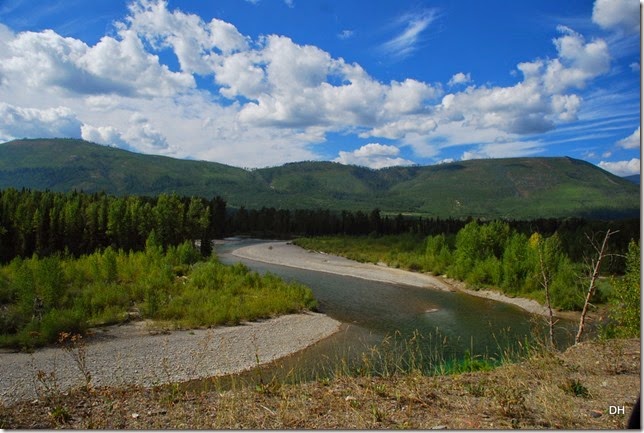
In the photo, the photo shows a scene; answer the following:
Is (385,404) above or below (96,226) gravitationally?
below

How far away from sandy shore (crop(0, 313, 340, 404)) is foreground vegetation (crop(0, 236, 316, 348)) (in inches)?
43.4

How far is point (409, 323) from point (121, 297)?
16.0 m

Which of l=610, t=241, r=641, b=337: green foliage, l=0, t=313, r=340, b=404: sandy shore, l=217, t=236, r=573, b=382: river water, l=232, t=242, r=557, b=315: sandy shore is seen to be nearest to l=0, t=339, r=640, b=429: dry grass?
l=0, t=313, r=340, b=404: sandy shore

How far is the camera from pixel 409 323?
977 inches

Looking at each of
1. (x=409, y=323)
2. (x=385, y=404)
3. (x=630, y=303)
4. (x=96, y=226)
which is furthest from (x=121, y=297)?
(x=96, y=226)

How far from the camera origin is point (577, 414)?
6.50 metres

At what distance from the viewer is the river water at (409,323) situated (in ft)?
57.5

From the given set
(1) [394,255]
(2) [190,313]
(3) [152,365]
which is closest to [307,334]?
(2) [190,313]

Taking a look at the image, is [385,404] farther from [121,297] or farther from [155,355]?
[121,297]

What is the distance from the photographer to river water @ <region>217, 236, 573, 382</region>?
57.5 feet

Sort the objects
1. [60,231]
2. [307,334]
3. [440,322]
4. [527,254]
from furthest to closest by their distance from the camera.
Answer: [60,231] → [527,254] → [440,322] → [307,334]

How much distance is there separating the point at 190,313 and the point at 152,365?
685cm

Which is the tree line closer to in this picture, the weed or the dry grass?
the dry grass

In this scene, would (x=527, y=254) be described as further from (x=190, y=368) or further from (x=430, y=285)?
(x=190, y=368)
